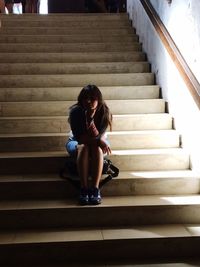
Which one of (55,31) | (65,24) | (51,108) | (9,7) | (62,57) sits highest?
(9,7)

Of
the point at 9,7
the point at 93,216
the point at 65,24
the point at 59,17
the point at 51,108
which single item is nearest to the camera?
the point at 93,216

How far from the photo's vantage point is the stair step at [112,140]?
404cm

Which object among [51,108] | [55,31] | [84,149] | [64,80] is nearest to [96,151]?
[84,149]

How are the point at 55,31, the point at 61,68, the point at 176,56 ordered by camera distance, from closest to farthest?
the point at 176,56
the point at 61,68
the point at 55,31

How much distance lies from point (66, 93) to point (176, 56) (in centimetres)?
138

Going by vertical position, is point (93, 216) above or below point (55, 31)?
below

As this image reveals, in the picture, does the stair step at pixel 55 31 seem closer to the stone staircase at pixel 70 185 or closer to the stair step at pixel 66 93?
the stone staircase at pixel 70 185

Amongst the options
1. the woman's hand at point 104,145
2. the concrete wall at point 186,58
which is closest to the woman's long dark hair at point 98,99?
the woman's hand at point 104,145

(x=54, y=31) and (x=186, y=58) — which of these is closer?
(x=186, y=58)

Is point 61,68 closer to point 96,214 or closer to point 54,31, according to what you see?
point 54,31

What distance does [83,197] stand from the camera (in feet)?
→ 10.9

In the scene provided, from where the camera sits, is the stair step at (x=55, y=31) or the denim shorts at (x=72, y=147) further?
the stair step at (x=55, y=31)

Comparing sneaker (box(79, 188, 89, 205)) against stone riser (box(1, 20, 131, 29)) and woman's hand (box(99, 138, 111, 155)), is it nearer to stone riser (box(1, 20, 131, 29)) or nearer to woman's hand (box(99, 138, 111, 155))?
woman's hand (box(99, 138, 111, 155))

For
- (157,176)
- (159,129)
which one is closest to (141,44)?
(159,129)
